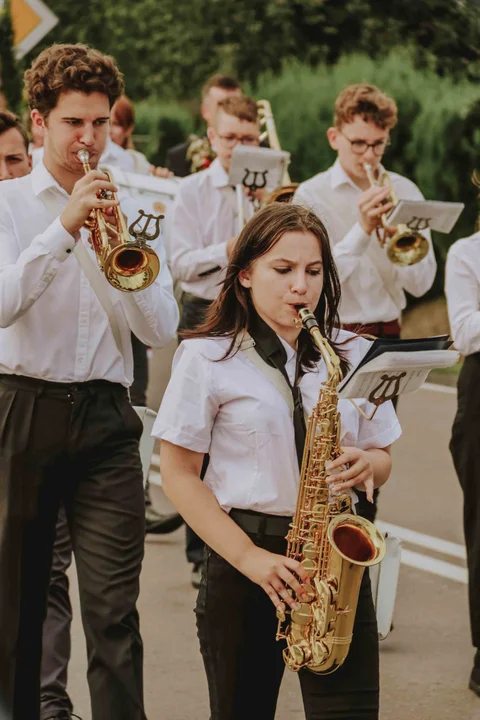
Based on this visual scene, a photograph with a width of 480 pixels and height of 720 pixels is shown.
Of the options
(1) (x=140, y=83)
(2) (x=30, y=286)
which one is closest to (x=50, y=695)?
(2) (x=30, y=286)

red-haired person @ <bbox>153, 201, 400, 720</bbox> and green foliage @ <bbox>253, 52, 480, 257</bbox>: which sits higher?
green foliage @ <bbox>253, 52, 480, 257</bbox>

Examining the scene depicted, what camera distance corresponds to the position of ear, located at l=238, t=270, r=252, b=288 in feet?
13.0

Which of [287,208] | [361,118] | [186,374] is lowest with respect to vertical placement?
[186,374]

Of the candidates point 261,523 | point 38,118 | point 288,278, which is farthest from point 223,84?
point 261,523

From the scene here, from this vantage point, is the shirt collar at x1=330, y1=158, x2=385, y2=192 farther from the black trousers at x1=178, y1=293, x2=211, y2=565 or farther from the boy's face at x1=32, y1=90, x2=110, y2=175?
the boy's face at x1=32, y1=90, x2=110, y2=175

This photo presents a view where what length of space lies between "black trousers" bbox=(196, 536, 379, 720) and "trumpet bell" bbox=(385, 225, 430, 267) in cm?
309

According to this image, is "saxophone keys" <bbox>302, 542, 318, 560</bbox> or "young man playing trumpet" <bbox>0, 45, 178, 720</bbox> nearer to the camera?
"saxophone keys" <bbox>302, 542, 318, 560</bbox>

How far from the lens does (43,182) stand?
177 inches

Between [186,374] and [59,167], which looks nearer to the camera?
[186,374]

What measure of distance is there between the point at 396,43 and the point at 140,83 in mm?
7457

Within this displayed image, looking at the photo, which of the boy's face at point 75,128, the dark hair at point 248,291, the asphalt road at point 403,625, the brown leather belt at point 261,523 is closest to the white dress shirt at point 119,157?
the asphalt road at point 403,625

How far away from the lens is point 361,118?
6.81m

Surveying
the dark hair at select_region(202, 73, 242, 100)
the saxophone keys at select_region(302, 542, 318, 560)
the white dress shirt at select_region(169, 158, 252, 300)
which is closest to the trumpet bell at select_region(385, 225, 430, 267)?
the white dress shirt at select_region(169, 158, 252, 300)

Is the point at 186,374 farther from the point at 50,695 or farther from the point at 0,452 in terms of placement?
the point at 50,695
